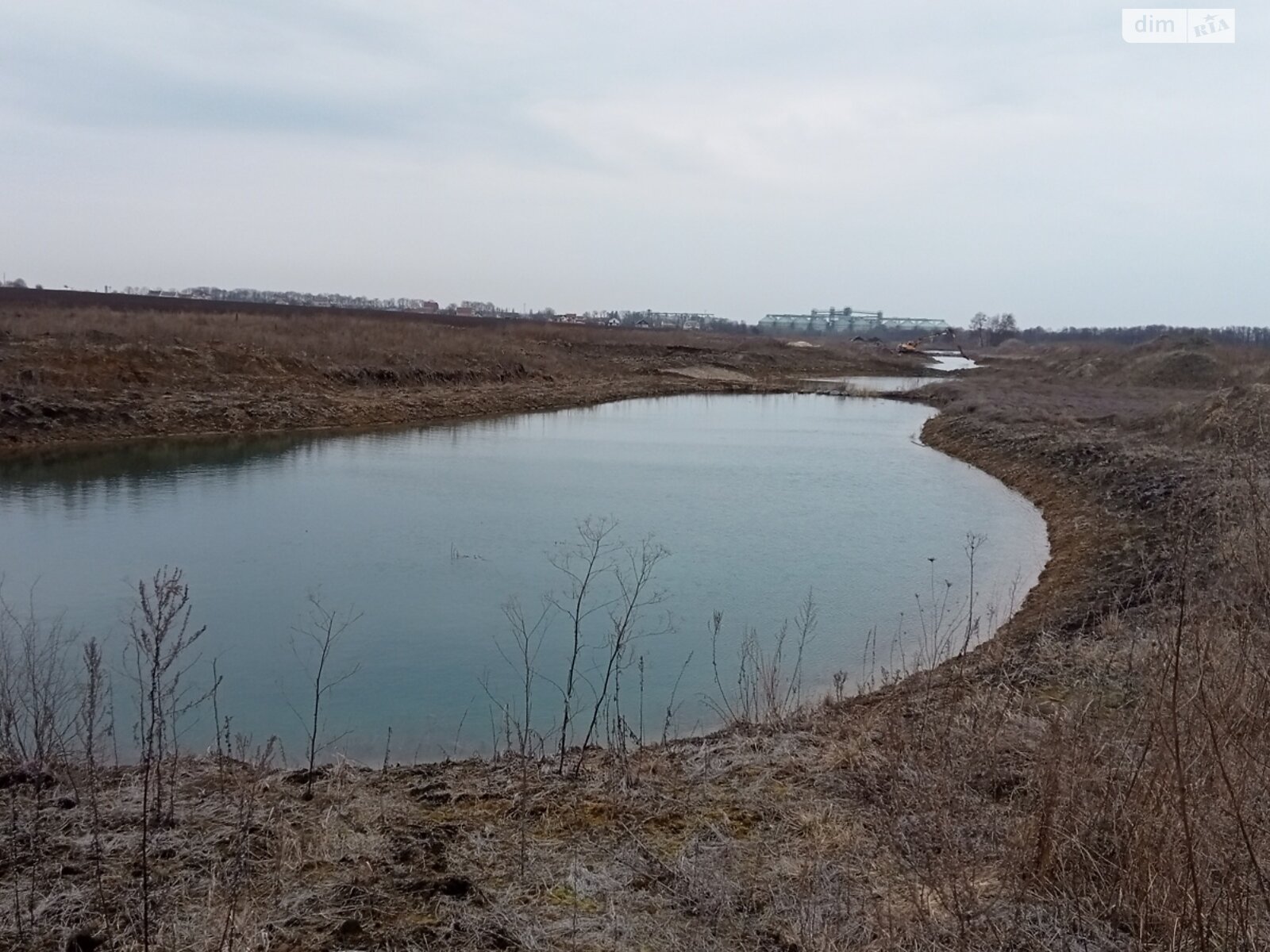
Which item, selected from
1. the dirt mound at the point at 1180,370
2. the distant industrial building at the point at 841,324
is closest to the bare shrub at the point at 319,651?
the dirt mound at the point at 1180,370

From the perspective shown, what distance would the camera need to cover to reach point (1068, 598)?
9.34m

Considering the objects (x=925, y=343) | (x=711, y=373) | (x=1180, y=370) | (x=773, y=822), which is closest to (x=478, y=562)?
(x=773, y=822)

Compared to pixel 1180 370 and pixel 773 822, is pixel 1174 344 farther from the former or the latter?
pixel 773 822

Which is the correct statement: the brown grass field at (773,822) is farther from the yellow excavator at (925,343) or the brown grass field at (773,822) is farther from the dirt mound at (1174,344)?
the yellow excavator at (925,343)

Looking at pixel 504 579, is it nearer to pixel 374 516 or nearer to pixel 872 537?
pixel 374 516

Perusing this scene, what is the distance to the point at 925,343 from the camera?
103188mm

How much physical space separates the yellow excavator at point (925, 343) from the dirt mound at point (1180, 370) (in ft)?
114

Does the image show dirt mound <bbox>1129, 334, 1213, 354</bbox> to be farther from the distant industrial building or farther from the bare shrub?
the distant industrial building

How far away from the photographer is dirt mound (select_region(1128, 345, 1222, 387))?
33156 millimetres

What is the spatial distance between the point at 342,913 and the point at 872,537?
34.2 feet

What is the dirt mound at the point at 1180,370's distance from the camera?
109 ft

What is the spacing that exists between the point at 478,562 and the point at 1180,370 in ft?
106

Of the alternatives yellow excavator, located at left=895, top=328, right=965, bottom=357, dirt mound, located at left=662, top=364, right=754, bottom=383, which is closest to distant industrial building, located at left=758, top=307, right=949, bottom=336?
yellow excavator, located at left=895, top=328, right=965, bottom=357

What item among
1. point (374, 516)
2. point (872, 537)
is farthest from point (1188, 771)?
point (374, 516)
